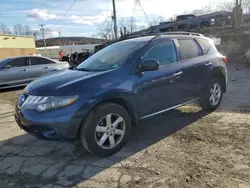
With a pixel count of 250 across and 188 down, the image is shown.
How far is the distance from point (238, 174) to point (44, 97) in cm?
271

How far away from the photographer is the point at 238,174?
10.2 feet

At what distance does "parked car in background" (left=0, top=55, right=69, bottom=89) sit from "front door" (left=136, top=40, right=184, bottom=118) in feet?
23.5

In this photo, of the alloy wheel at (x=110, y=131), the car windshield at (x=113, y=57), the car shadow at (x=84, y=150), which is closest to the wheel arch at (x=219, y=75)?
the car shadow at (x=84, y=150)

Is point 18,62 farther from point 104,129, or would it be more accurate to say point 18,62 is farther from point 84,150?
point 104,129

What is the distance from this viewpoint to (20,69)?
387 inches

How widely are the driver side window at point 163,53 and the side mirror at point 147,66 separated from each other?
0.24m

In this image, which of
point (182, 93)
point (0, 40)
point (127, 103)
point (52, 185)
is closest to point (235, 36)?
point (182, 93)

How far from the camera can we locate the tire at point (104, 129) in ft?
11.4

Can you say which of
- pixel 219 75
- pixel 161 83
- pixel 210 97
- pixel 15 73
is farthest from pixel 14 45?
pixel 161 83

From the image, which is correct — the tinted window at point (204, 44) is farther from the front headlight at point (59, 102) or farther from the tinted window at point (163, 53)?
the front headlight at point (59, 102)

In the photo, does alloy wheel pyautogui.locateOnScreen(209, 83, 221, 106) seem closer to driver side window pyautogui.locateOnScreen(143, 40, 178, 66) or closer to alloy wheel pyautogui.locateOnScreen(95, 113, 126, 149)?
driver side window pyautogui.locateOnScreen(143, 40, 178, 66)

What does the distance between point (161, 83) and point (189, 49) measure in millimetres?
1206

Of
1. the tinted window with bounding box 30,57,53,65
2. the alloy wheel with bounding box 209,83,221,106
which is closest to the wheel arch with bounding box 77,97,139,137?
the alloy wheel with bounding box 209,83,221,106

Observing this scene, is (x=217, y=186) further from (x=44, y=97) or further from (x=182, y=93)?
(x=44, y=97)
